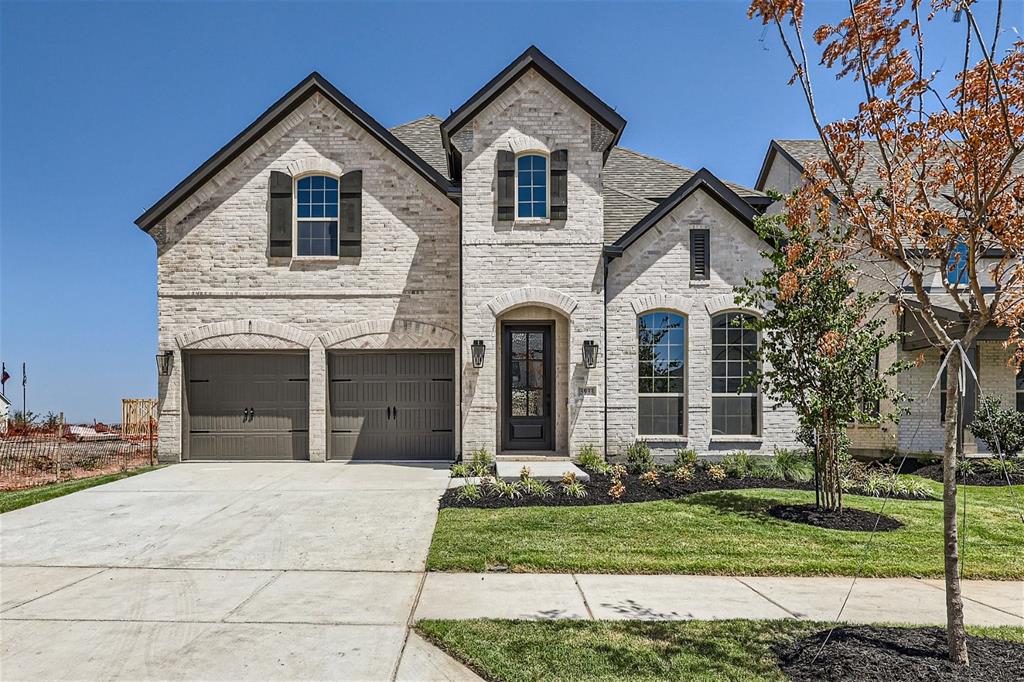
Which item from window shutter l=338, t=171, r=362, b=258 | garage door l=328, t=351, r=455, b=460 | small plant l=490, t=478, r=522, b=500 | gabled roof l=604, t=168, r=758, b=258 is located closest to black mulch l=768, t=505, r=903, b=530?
small plant l=490, t=478, r=522, b=500

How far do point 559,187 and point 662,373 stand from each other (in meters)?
4.45

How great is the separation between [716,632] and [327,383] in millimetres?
10599

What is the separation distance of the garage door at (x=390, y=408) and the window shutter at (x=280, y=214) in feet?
8.64

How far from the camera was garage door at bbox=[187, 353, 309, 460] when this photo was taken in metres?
13.6

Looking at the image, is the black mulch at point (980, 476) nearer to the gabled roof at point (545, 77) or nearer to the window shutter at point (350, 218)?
the gabled roof at point (545, 77)

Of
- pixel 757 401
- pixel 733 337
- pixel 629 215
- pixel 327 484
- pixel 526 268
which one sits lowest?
pixel 327 484

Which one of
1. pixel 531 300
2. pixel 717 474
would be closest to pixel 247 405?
pixel 531 300

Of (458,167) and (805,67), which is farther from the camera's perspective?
(458,167)

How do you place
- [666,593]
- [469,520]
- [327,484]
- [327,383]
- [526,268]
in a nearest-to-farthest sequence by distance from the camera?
[666,593] → [469,520] → [327,484] → [526,268] → [327,383]

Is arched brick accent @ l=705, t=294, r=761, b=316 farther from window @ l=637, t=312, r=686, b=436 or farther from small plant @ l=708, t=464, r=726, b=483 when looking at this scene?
small plant @ l=708, t=464, r=726, b=483

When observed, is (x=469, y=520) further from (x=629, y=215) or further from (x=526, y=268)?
(x=629, y=215)

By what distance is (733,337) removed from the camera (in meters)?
13.0

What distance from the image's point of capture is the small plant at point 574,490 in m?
9.51

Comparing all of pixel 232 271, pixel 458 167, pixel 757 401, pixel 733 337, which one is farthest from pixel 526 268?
pixel 232 271
